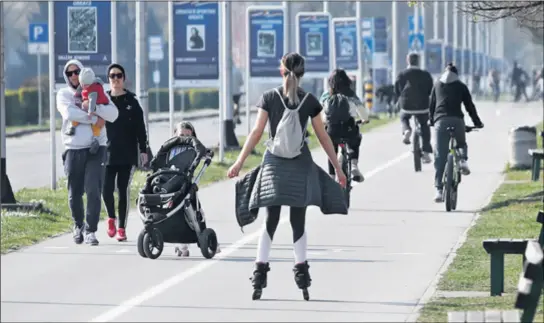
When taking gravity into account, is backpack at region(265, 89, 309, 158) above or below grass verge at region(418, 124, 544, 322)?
above

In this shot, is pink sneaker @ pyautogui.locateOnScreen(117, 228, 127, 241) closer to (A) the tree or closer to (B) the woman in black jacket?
(B) the woman in black jacket

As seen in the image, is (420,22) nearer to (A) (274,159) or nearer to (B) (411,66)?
(B) (411,66)

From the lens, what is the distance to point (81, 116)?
16.0 meters

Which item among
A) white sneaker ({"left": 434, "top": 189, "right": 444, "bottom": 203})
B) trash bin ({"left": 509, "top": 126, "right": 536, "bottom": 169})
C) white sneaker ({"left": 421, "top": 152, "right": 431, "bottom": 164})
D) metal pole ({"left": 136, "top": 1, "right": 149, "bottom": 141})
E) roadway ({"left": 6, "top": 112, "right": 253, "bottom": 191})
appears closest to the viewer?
white sneaker ({"left": 434, "top": 189, "right": 444, "bottom": 203})

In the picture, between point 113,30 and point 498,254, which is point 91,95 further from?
point 113,30

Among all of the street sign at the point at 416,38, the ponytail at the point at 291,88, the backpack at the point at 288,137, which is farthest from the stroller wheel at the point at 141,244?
the street sign at the point at 416,38

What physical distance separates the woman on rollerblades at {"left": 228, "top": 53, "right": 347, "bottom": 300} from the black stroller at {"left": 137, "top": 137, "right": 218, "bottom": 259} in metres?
2.59

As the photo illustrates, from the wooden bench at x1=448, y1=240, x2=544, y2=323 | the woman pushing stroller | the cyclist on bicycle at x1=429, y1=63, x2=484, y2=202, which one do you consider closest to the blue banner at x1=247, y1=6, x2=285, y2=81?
the cyclist on bicycle at x1=429, y1=63, x2=484, y2=202

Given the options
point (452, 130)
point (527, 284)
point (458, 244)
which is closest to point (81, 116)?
point (458, 244)

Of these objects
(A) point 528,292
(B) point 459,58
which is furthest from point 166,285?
(B) point 459,58

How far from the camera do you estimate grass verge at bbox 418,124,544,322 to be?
37.6 ft

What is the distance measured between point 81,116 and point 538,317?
6534mm

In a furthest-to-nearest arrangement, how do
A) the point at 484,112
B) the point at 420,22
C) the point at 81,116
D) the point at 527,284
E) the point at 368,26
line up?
the point at 420,22, the point at 368,26, the point at 484,112, the point at 81,116, the point at 527,284

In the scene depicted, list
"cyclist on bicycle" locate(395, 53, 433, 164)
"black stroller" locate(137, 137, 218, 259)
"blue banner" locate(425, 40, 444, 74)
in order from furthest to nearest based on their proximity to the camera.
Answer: "blue banner" locate(425, 40, 444, 74) → "cyclist on bicycle" locate(395, 53, 433, 164) → "black stroller" locate(137, 137, 218, 259)
